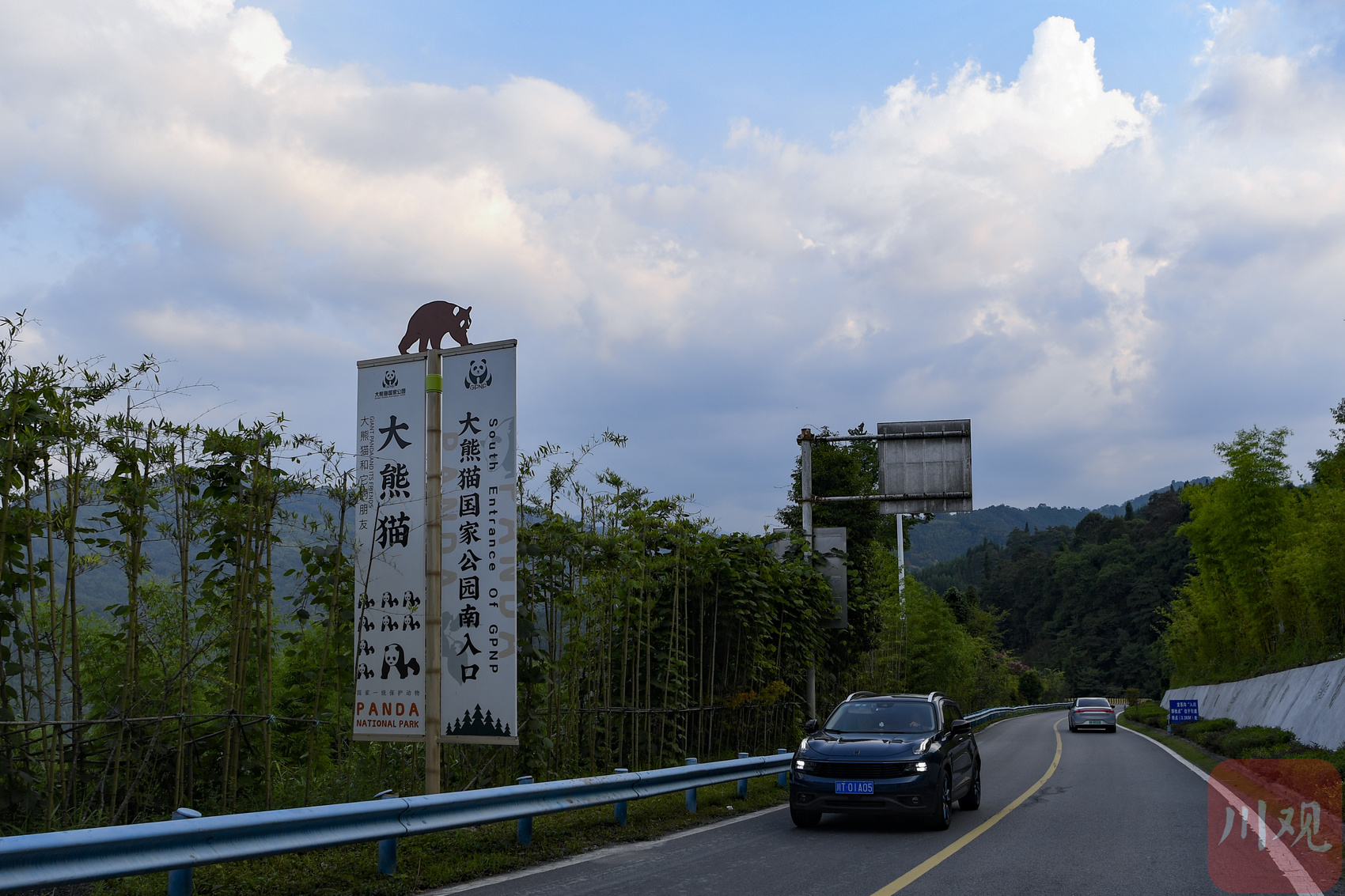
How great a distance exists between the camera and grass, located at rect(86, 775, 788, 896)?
20.7ft

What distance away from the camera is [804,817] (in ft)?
34.8

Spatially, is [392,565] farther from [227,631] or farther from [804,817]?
[804,817]

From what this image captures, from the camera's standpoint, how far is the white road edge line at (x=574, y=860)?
269 inches

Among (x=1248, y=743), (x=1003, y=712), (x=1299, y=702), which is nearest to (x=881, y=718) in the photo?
(x=1248, y=743)

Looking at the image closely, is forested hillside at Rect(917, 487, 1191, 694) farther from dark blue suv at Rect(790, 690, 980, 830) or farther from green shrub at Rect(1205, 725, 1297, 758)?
dark blue suv at Rect(790, 690, 980, 830)

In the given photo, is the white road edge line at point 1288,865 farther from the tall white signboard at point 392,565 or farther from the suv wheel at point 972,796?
the tall white signboard at point 392,565

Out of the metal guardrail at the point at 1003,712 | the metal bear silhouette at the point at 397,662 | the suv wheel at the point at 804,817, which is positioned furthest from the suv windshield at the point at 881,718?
the metal guardrail at the point at 1003,712

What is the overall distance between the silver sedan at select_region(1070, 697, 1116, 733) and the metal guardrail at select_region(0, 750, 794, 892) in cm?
3291

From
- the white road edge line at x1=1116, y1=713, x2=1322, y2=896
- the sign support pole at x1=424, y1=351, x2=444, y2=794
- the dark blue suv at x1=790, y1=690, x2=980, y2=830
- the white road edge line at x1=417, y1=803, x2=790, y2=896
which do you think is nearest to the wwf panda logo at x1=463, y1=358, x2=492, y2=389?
the sign support pole at x1=424, y1=351, x2=444, y2=794

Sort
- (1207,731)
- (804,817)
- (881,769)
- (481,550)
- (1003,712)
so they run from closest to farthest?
1. (481,550)
2. (881,769)
3. (804,817)
4. (1207,731)
5. (1003,712)

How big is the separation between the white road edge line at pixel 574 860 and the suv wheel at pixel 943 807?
85.0 inches

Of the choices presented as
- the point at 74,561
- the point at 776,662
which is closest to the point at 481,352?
the point at 74,561

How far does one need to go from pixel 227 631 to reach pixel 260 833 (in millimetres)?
2117

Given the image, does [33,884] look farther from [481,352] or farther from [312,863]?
[481,352]
